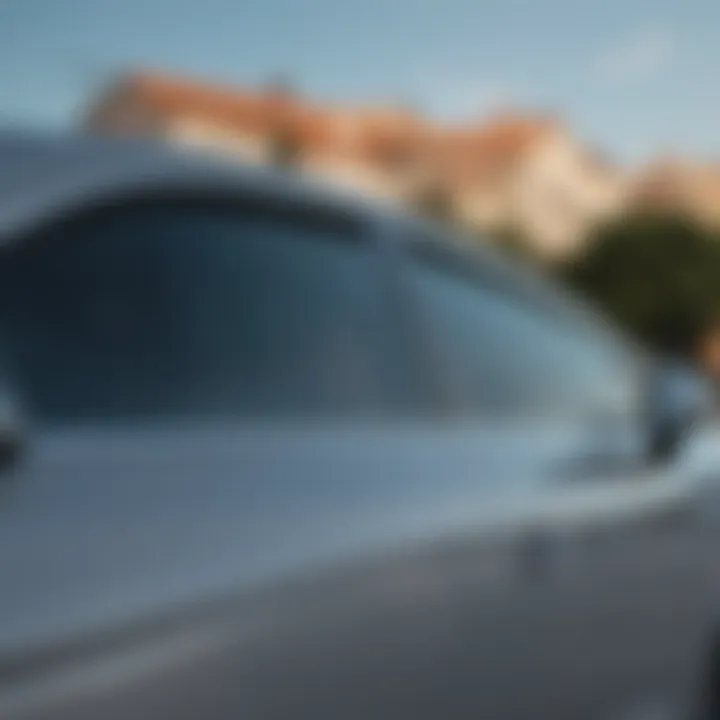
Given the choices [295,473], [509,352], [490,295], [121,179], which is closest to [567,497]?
[509,352]

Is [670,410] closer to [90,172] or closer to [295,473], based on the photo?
[295,473]

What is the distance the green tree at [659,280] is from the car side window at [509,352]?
57.0m

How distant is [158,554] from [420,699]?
2.14ft

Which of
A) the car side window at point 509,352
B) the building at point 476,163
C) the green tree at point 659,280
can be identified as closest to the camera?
the car side window at point 509,352

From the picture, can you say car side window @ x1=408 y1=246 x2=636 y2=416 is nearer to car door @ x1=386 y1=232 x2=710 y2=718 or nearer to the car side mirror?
car door @ x1=386 y1=232 x2=710 y2=718

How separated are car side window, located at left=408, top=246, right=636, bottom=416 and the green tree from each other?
Result: 57014mm

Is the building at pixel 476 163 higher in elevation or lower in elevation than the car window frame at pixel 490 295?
higher

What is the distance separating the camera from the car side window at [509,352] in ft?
10.3

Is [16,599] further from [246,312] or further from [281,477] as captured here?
[246,312]

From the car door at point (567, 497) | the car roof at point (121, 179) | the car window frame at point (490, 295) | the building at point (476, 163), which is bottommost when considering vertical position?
the car door at point (567, 497)

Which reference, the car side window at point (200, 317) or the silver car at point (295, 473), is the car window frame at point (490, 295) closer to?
the silver car at point (295, 473)

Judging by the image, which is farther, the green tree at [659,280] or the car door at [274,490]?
A: the green tree at [659,280]

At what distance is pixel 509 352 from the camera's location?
3398mm

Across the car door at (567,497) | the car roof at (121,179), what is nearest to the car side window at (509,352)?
the car door at (567,497)
